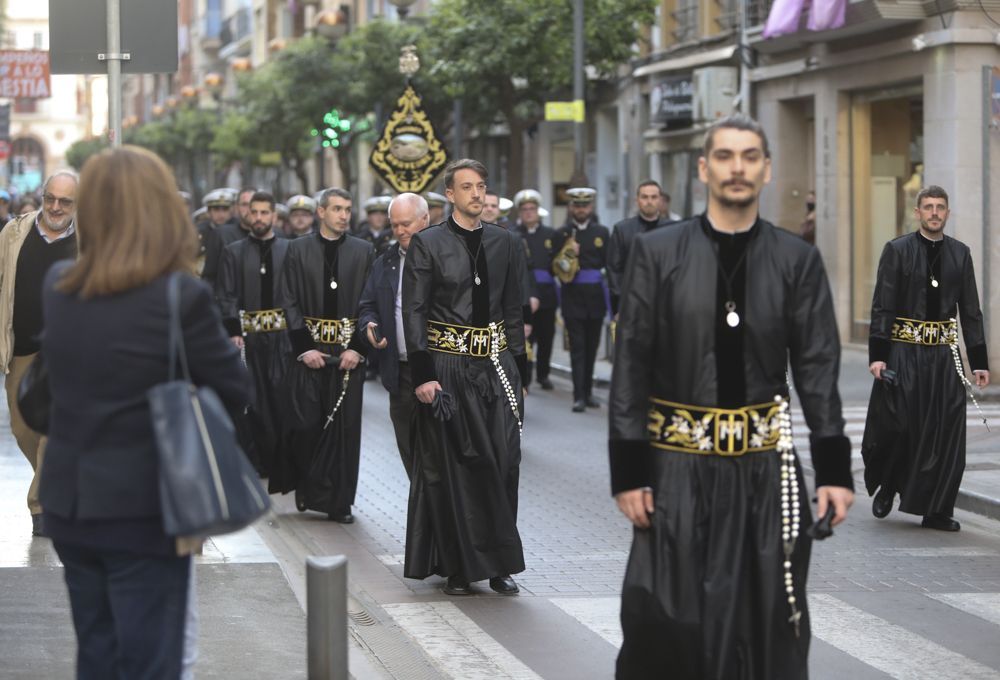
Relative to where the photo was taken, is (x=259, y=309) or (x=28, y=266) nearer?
(x=28, y=266)

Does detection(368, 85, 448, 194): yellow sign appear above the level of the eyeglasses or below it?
above

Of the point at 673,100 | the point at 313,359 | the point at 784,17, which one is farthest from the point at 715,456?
the point at 673,100

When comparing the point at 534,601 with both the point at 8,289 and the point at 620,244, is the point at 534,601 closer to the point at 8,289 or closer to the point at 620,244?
the point at 8,289

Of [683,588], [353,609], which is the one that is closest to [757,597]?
[683,588]

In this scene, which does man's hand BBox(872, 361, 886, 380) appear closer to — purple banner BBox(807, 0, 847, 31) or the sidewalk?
the sidewalk

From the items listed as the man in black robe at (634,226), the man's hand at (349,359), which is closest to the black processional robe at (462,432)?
the man's hand at (349,359)

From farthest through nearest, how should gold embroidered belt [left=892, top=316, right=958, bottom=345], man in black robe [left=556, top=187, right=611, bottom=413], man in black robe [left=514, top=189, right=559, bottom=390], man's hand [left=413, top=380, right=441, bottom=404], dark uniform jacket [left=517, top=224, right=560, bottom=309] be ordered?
1. man in black robe [left=514, top=189, right=559, bottom=390]
2. dark uniform jacket [left=517, top=224, right=560, bottom=309]
3. man in black robe [left=556, top=187, right=611, bottom=413]
4. gold embroidered belt [left=892, top=316, right=958, bottom=345]
5. man's hand [left=413, top=380, right=441, bottom=404]

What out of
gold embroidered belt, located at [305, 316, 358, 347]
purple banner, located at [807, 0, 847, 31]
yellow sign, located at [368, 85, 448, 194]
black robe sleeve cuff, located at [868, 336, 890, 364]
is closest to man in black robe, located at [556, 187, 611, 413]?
yellow sign, located at [368, 85, 448, 194]

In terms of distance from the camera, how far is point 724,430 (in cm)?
540

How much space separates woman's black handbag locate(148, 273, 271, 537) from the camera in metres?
4.40

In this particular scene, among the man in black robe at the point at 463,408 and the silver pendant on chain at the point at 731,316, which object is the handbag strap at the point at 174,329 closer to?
the silver pendant on chain at the point at 731,316

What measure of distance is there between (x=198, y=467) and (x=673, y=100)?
82.9 feet

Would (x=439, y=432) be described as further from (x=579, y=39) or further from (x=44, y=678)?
(x=579, y=39)

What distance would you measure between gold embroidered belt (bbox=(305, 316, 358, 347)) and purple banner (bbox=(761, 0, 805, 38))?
12.6m
